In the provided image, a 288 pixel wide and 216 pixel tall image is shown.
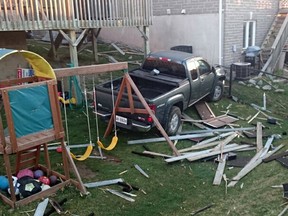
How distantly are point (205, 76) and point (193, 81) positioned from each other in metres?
1.02

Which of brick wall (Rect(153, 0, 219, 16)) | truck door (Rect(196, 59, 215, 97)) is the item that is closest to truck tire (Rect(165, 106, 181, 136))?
truck door (Rect(196, 59, 215, 97))

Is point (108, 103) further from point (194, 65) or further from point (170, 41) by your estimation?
point (170, 41)

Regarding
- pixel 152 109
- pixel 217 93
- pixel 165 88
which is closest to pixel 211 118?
pixel 217 93

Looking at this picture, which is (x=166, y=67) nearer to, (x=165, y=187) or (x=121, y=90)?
(x=121, y=90)

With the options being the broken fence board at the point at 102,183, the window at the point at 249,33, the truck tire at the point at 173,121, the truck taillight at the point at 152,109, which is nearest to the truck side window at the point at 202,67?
the truck tire at the point at 173,121

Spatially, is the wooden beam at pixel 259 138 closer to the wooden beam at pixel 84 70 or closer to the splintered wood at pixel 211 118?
the splintered wood at pixel 211 118

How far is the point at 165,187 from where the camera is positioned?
19.7 ft

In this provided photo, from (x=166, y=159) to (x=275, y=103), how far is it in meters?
6.40

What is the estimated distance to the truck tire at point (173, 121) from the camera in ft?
27.3

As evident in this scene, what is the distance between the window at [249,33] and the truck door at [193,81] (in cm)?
755

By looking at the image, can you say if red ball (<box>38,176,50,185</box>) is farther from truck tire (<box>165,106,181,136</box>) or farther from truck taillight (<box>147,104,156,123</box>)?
truck tire (<box>165,106,181,136</box>)

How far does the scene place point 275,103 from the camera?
1158cm

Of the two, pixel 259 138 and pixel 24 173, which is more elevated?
pixel 24 173

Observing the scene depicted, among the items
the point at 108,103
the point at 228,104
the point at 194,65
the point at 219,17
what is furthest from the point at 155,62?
the point at 219,17
